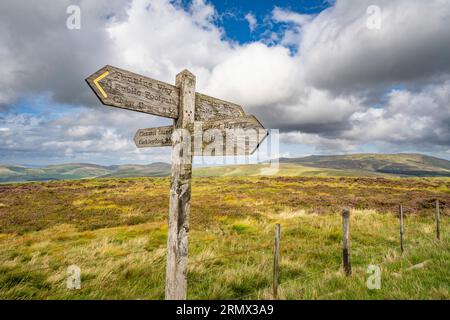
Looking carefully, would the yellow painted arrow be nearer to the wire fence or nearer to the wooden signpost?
the wooden signpost

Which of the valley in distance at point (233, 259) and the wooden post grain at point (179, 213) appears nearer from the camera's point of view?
the wooden post grain at point (179, 213)

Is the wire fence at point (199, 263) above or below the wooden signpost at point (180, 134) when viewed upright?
below

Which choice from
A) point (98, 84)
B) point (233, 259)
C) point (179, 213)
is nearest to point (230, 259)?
point (233, 259)

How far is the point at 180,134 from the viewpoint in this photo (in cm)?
304

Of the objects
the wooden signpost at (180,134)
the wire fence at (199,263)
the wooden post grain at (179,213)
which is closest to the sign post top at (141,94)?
the wooden signpost at (180,134)

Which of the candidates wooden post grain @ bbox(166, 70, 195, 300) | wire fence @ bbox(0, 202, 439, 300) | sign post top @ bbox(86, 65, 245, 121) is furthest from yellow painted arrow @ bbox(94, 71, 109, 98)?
wire fence @ bbox(0, 202, 439, 300)

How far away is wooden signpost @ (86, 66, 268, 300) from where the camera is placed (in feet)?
9.02

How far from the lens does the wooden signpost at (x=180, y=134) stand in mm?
2748

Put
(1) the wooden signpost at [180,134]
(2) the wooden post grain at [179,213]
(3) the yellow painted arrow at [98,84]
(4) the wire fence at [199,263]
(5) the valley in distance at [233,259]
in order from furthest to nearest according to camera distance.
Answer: (4) the wire fence at [199,263], (5) the valley in distance at [233,259], (2) the wooden post grain at [179,213], (1) the wooden signpost at [180,134], (3) the yellow painted arrow at [98,84]

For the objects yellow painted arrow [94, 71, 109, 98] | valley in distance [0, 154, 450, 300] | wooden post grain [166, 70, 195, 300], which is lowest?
valley in distance [0, 154, 450, 300]

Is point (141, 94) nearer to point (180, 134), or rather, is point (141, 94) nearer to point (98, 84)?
point (98, 84)

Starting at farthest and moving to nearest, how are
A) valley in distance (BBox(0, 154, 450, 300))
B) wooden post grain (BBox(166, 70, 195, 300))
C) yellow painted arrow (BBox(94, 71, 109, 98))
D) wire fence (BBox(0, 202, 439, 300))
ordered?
wire fence (BBox(0, 202, 439, 300)), valley in distance (BBox(0, 154, 450, 300)), wooden post grain (BBox(166, 70, 195, 300)), yellow painted arrow (BBox(94, 71, 109, 98))

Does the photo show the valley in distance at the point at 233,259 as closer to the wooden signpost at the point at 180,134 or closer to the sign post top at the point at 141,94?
the wooden signpost at the point at 180,134

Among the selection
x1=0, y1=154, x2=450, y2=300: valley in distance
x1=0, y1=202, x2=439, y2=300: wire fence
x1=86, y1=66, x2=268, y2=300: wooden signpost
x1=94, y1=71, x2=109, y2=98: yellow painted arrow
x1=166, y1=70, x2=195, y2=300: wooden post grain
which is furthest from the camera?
x1=0, y1=202, x2=439, y2=300: wire fence
